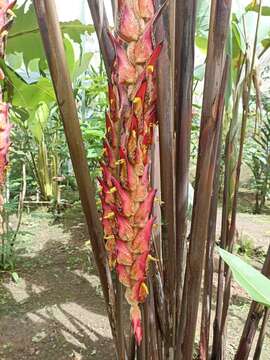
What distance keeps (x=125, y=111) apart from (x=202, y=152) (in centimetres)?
12

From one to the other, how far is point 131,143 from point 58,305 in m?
1.13

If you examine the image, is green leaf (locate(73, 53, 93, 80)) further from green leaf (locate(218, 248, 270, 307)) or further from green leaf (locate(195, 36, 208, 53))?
green leaf (locate(218, 248, 270, 307))

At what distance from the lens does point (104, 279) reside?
1.46 ft

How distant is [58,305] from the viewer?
1.34m

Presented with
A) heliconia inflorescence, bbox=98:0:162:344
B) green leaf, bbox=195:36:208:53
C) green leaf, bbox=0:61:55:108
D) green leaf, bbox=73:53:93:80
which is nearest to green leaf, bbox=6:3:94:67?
green leaf, bbox=0:61:55:108

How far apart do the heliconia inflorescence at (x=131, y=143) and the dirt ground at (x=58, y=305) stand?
2.67ft

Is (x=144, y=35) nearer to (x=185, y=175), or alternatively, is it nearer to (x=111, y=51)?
(x=111, y=51)

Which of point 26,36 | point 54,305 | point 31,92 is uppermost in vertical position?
point 26,36

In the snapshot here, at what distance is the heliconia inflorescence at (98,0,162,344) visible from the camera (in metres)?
0.30

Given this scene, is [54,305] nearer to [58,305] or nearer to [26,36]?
[58,305]

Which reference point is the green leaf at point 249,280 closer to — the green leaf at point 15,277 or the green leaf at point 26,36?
the green leaf at point 26,36

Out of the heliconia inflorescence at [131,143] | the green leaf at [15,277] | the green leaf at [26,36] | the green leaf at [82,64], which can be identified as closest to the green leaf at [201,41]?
the green leaf at [26,36]

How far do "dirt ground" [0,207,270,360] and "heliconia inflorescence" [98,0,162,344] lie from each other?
81cm

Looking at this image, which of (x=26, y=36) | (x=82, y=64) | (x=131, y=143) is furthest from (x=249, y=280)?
(x=82, y=64)
